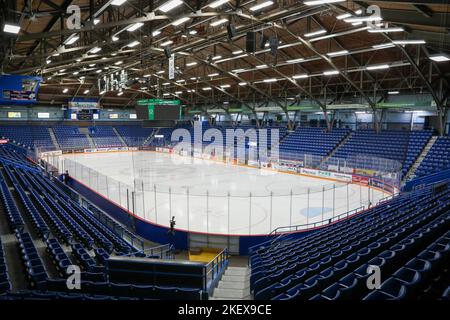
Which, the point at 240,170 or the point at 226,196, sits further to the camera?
the point at 240,170

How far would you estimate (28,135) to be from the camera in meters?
42.8

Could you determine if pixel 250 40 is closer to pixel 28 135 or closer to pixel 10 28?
Result: pixel 10 28

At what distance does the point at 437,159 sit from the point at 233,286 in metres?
20.8

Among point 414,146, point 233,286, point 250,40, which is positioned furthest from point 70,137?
point 233,286

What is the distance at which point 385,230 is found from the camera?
8.12 meters

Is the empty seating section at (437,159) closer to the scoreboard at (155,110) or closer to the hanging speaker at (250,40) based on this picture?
the hanging speaker at (250,40)

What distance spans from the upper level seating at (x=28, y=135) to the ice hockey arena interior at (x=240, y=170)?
334mm

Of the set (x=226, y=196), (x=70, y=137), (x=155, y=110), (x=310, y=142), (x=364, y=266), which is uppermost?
(x=155, y=110)

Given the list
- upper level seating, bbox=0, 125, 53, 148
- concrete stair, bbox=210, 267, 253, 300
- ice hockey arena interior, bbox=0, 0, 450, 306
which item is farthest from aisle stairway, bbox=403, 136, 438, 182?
upper level seating, bbox=0, 125, 53, 148

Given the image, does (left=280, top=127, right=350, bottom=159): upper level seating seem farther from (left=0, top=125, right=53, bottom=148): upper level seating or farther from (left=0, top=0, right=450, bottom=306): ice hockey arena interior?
(left=0, top=125, right=53, bottom=148): upper level seating

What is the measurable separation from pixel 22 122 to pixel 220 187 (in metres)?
37.5

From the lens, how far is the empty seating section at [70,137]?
44.5 meters

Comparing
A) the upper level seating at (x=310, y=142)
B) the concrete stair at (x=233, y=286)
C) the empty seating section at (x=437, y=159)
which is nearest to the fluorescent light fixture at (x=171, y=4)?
the concrete stair at (x=233, y=286)
